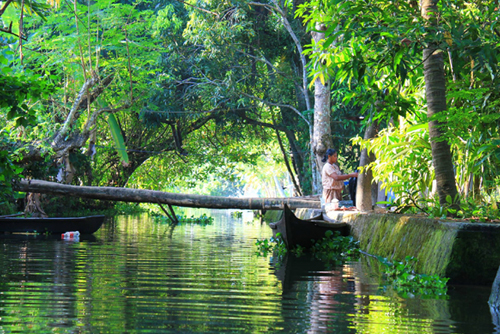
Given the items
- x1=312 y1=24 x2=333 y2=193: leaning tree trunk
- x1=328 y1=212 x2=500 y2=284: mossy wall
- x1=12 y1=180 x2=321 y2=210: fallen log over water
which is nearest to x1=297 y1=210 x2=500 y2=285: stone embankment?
x1=328 y1=212 x2=500 y2=284: mossy wall

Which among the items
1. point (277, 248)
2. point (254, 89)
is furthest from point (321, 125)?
point (254, 89)

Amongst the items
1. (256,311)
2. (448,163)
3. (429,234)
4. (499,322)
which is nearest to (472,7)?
(448,163)

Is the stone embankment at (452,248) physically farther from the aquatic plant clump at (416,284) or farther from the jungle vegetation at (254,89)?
the jungle vegetation at (254,89)

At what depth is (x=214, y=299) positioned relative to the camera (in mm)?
4988

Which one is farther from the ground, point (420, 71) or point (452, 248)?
point (420, 71)

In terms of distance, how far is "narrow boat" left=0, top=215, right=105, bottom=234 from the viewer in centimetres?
1359

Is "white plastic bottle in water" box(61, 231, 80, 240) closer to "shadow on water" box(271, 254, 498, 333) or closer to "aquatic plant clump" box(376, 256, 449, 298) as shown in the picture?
"shadow on water" box(271, 254, 498, 333)

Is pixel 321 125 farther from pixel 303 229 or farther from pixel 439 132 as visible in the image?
pixel 439 132

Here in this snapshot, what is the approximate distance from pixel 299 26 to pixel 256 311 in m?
16.3

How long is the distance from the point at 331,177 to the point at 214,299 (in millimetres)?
6657

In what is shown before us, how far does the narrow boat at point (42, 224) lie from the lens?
13.6m

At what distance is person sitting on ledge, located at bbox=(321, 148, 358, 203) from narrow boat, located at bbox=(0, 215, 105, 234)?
5.89m

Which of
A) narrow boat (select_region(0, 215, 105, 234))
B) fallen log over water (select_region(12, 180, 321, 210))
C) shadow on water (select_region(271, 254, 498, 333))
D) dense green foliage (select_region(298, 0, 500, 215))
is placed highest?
dense green foliage (select_region(298, 0, 500, 215))

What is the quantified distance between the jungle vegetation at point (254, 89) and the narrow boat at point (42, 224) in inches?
70.8
